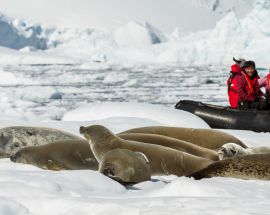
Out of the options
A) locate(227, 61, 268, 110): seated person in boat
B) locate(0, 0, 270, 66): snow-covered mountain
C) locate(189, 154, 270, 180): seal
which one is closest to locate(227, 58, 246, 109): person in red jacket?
locate(227, 61, 268, 110): seated person in boat

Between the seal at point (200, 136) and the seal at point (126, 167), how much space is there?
64.6 inches

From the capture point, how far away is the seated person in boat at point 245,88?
6.90 metres

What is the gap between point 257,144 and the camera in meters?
5.20

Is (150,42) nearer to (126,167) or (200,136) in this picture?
(200,136)

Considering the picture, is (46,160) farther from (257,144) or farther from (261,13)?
(261,13)

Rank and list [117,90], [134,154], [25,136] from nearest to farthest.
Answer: [134,154]
[25,136]
[117,90]

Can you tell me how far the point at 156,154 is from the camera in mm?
3488

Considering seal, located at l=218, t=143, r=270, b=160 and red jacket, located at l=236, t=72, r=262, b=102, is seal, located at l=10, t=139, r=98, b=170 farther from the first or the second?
red jacket, located at l=236, t=72, r=262, b=102

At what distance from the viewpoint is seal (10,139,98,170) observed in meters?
3.56

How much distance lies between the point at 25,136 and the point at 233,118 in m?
3.25

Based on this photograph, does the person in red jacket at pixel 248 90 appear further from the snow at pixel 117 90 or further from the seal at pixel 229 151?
the seal at pixel 229 151

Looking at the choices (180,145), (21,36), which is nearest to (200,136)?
(180,145)

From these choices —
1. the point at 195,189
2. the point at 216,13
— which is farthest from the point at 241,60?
the point at 216,13

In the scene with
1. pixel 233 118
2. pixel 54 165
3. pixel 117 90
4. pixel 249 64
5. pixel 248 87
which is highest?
pixel 249 64
